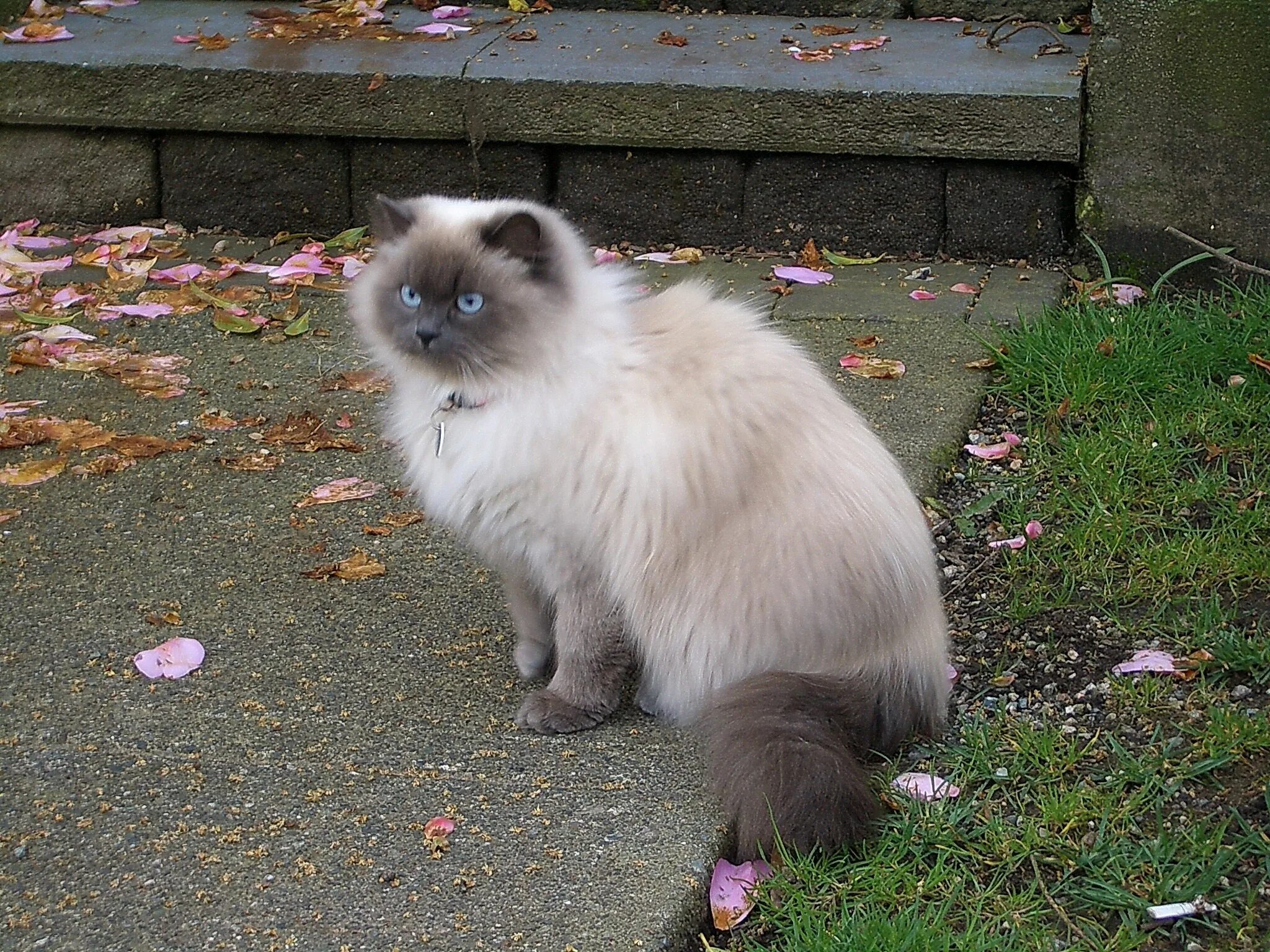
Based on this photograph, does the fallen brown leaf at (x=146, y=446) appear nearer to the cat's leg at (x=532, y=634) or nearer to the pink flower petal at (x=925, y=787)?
the cat's leg at (x=532, y=634)

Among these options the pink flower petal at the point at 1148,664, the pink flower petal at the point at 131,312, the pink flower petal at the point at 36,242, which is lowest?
the pink flower petal at the point at 1148,664

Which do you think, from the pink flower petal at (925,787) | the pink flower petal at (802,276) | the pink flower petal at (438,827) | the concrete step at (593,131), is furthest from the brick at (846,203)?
the pink flower petal at (438,827)

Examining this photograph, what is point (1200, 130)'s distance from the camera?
400 centimetres

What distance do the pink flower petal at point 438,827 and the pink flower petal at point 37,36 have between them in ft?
12.4

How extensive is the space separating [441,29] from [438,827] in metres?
3.48

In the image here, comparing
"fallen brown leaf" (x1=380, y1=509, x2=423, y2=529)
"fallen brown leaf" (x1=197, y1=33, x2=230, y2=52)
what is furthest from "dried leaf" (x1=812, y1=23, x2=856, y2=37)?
"fallen brown leaf" (x1=380, y1=509, x2=423, y2=529)

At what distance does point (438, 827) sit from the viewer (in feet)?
6.78

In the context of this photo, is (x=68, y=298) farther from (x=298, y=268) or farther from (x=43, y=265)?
(x=298, y=268)

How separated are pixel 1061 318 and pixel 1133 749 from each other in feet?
5.37

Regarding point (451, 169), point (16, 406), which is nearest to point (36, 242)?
point (16, 406)

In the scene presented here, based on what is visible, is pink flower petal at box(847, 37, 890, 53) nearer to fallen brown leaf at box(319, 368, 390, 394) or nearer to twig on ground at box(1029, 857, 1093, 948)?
fallen brown leaf at box(319, 368, 390, 394)

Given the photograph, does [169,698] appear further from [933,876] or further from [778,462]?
[933,876]

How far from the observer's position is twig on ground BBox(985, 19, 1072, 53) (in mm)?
4527

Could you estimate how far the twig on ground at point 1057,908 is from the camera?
193 cm
